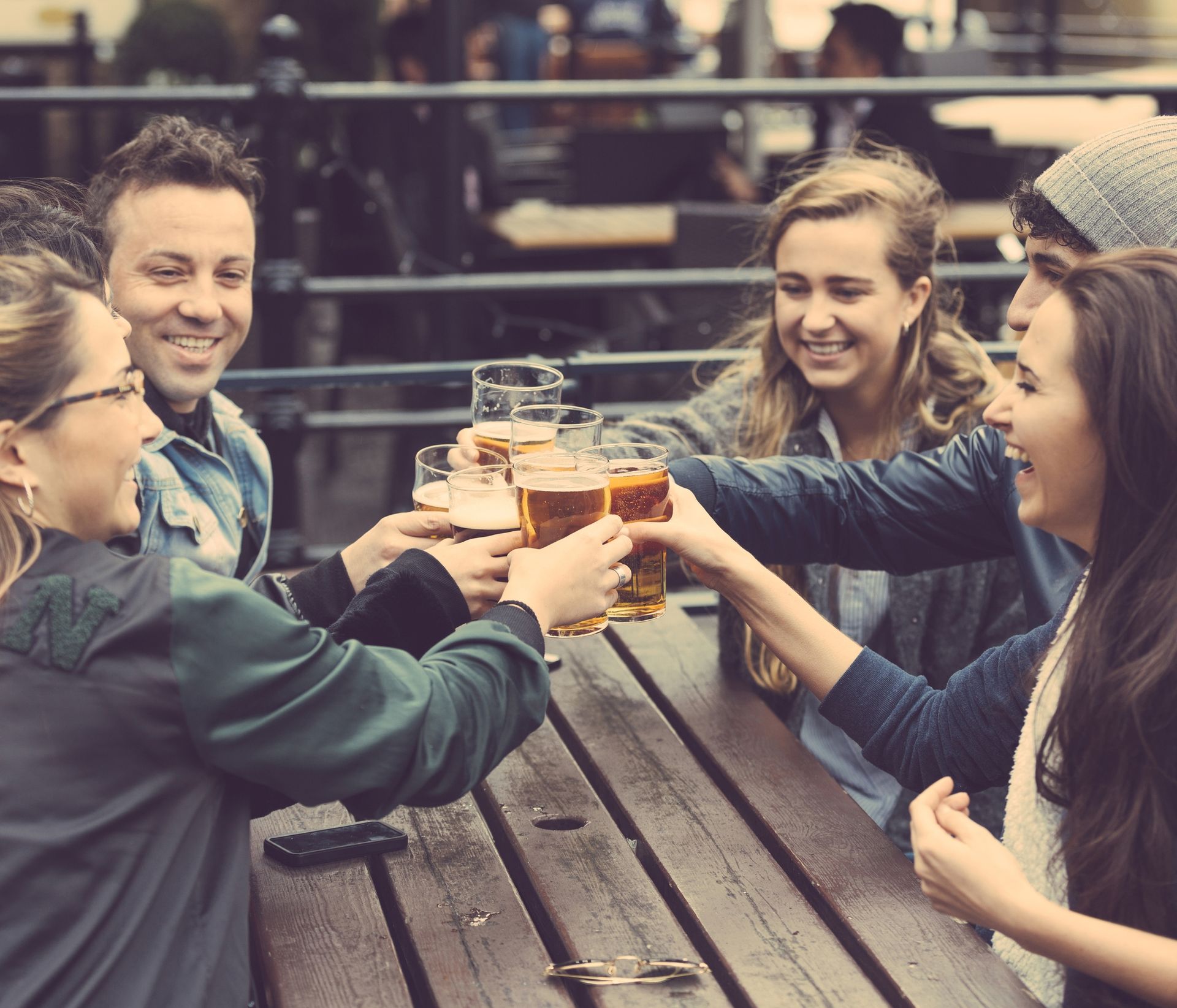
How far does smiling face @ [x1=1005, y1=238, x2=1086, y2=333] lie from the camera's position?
2.04 metres

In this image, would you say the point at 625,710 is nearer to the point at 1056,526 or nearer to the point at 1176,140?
the point at 1056,526

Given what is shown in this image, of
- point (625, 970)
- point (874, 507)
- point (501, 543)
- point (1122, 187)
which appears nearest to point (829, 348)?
point (874, 507)

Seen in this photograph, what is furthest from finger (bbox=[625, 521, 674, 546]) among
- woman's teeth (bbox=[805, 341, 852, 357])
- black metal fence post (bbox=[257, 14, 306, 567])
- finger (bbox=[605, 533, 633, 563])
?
black metal fence post (bbox=[257, 14, 306, 567])

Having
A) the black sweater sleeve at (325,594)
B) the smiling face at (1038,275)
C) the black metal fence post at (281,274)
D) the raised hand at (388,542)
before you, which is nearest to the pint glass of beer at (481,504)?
the raised hand at (388,542)

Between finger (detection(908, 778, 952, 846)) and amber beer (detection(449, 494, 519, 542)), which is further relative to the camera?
amber beer (detection(449, 494, 519, 542))

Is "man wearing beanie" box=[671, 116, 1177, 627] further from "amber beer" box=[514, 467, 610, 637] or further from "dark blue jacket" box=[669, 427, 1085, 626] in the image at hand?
"amber beer" box=[514, 467, 610, 637]

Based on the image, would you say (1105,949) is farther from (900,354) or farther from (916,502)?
(900,354)

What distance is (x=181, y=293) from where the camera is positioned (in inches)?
88.0

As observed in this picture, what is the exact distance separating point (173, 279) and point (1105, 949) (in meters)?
1.60

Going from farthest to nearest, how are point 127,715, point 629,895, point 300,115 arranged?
point 300,115, point 629,895, point 127,715

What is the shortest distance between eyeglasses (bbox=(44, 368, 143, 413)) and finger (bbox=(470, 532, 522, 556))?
0.46 meters

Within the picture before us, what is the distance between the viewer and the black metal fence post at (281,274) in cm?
367

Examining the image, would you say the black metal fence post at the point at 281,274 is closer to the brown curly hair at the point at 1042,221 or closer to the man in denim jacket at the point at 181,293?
the man in denim jacket at the point at 181,293

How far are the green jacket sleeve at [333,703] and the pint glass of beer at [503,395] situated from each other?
21.7 inches
